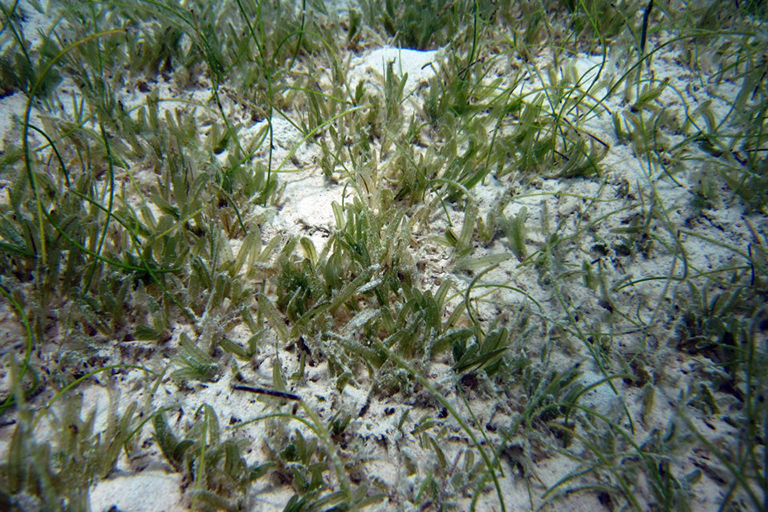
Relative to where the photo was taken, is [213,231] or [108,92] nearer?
[213,231]

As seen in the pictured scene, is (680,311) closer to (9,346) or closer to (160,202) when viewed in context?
(160,202)

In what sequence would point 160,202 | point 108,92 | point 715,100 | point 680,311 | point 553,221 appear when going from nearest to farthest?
point 680,311, point 160,202, point 553,221, point 108,92, point 715,100

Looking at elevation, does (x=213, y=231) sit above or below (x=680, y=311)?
above

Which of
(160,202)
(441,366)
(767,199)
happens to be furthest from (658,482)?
(160,202)

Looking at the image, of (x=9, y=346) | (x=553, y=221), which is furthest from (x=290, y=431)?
(x=553, y=221)

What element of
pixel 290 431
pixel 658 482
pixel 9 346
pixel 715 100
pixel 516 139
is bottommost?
pixel 658 482

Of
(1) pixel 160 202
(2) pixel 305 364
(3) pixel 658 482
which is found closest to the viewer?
(3) pixel 658 482
